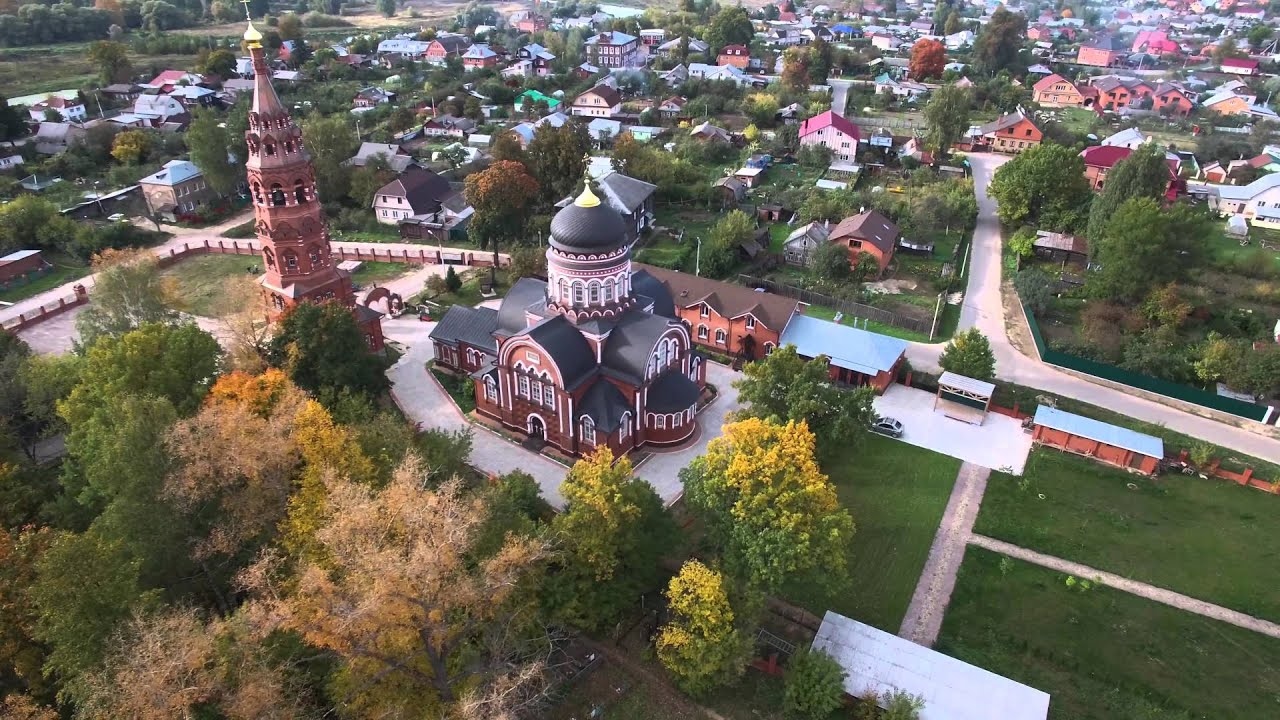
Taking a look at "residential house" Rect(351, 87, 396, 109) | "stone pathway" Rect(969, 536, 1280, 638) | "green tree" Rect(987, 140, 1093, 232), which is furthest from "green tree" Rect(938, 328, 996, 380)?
"residential house" Rect(351, 87, 396, 109)

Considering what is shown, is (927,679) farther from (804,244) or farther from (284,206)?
(804,244)

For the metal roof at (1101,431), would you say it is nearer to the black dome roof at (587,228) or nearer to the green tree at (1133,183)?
the green tree at (1133,183)

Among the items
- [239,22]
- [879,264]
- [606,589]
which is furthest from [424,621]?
[239,22]

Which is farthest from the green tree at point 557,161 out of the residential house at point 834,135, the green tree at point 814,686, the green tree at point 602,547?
the green tree at point 814,686

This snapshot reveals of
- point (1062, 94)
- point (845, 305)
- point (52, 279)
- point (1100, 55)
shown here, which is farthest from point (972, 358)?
point (1100, 55)

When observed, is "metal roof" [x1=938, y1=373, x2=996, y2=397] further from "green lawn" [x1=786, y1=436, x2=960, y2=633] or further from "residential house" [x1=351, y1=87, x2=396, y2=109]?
"residential house" [x1=351, y1=87, x2=396, y2=109]

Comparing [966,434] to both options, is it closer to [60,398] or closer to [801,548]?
[801,548]
